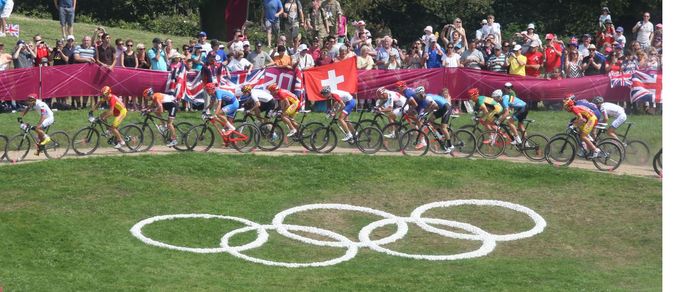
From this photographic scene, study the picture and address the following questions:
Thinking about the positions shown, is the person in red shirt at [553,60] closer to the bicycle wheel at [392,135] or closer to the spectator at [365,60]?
the spectator at [365,60]

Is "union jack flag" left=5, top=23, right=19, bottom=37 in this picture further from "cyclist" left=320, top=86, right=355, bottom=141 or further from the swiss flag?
"cyclist" left=320, top=86, right=355, bottom=141

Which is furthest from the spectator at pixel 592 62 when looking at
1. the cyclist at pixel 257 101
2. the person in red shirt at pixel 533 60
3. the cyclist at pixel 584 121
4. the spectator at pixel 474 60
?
the cyclist at pixel 257 101

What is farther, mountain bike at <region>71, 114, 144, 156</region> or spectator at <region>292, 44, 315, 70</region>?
spectator at <region>292, 44, 315, 70</region>

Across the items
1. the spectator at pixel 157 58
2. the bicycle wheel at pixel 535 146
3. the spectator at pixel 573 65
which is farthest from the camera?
the spectator at pixel 573 65

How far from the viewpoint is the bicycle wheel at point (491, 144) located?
1250 inches

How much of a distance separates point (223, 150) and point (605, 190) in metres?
10.8

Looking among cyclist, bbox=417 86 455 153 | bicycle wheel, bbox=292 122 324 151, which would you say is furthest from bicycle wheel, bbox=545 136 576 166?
bicycle wheel, bbox=292 122 324 151

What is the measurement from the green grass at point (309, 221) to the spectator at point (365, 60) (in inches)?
202

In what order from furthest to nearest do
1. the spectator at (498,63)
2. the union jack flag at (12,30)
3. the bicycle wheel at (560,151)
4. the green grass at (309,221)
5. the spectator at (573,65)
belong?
the union jack flag at (12,30) < the spectator at (573,65) < the spectator at (498,63) < the bicycle wheel at (560,151) < the green grass at (309,221)

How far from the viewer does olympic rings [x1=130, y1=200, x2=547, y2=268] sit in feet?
81.5

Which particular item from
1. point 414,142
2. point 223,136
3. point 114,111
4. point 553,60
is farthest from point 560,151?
point 114,111

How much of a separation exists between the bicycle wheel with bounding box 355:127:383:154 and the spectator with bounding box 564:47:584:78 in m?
8.34
